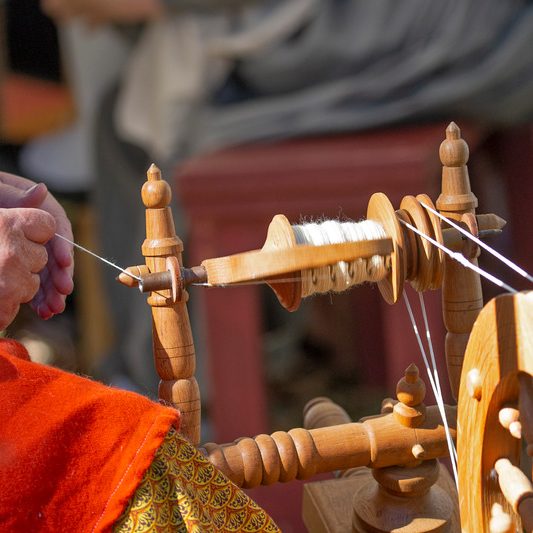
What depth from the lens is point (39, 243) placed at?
74 cm

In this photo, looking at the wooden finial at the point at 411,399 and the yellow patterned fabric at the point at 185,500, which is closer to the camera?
the yellow patterned fabric at the point at 185,500

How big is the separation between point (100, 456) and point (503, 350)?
31 cm

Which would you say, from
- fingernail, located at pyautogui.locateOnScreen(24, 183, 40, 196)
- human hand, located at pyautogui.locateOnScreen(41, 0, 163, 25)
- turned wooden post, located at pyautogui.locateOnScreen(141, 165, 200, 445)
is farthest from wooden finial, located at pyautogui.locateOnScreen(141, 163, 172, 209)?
human hand, located at pyautogui.locateOnScreen(41, 0, 163, 25)

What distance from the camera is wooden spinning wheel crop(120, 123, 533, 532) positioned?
0.66 metres

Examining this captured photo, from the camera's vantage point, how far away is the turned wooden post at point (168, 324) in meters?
0.76

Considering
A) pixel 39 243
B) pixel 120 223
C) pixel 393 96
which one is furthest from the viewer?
pixel 120 223

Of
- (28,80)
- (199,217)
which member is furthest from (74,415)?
(28,80)

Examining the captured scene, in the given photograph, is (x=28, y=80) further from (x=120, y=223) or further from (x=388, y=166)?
(x=388, y=166)

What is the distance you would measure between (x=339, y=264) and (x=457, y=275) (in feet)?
0.51

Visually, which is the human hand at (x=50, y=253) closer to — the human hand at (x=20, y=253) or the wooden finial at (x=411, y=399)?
the human hand at (x=20, y=253)

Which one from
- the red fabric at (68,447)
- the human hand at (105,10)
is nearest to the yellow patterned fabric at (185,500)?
the red fabric at (68,447)

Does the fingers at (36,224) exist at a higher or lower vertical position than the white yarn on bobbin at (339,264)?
higher

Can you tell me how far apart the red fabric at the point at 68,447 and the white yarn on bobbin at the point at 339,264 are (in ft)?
0.52

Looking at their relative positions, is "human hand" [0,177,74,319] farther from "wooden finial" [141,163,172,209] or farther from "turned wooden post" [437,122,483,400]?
"turned wooden post" [437,122,483,400]
